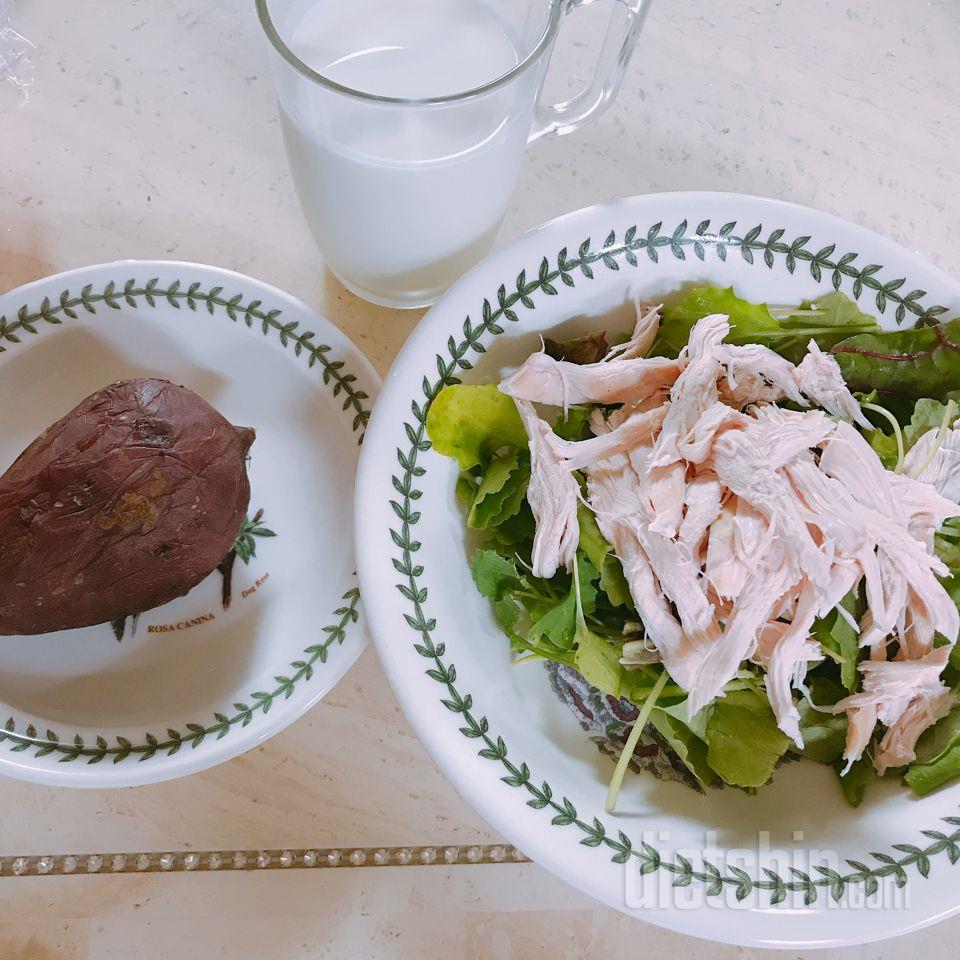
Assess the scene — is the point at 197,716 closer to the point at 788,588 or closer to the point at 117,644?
the point at 117,644

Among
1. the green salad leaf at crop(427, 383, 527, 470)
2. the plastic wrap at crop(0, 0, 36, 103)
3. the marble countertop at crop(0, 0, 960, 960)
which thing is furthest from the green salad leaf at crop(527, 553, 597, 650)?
the plastic wrap at crop(0, 0, 36, 103)

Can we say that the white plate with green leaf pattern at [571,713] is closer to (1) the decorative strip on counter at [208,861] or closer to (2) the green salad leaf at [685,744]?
(2) the green salad leaf at [685,744]

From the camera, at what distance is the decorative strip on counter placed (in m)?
0.72

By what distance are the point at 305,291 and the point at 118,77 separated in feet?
1.06

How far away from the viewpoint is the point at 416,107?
1.80 ft

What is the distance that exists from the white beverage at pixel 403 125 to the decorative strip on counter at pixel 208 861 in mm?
524

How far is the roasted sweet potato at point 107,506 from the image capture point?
0.63m

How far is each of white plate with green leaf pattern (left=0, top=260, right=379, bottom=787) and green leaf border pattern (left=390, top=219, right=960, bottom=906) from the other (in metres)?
0.13

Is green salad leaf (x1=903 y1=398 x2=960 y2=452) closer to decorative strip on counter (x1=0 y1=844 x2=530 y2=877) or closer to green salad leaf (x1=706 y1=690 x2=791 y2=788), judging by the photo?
green salad leaf (x1=706 y1=690 x2=791 y2=788)

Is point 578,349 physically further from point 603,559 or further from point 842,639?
point 842,639

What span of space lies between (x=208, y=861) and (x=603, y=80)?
2.43 feet

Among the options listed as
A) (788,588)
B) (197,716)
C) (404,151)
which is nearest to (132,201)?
(404,151)
